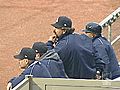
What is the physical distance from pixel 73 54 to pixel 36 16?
12452 millimetres

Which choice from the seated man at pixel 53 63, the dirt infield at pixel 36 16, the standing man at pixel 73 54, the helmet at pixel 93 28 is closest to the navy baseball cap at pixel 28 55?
the seated man at pixel 53 63

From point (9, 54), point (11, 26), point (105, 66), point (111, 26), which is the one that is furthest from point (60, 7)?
point (105, 66)

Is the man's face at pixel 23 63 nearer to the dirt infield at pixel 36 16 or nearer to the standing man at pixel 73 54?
the standing man at pixel 73 54

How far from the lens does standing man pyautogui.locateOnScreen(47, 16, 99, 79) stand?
21.8 feet

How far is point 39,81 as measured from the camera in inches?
201

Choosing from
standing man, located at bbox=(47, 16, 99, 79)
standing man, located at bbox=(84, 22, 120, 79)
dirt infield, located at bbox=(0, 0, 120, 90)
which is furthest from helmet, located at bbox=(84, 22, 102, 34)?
A: dirt infield, located at bbox=(0, 0, 120, 90)

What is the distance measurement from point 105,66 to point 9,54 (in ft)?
33.0

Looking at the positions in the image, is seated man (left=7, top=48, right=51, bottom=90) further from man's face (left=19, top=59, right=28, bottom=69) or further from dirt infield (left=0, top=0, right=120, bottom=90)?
dirt infield (left=0, top=0, right=120, bottom=90)

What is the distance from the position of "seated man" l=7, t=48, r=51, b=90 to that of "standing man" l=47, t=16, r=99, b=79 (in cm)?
48

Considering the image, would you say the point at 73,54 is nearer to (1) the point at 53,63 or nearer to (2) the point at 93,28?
(1) the point at 53,63

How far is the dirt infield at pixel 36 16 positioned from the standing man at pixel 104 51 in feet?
32.0

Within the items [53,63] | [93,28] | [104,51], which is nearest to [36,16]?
[93,28]

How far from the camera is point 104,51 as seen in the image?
726 centimetres

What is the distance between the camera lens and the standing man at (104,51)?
23.6ft
